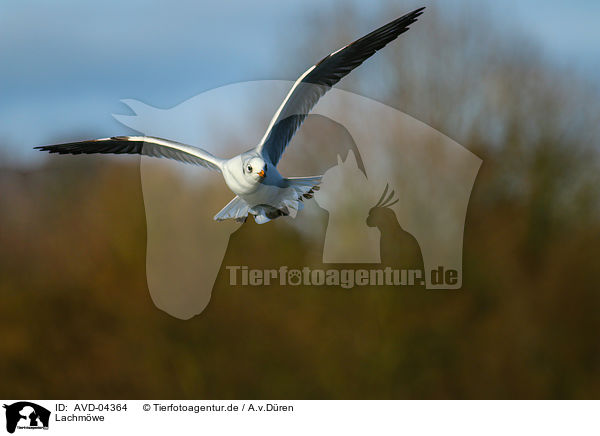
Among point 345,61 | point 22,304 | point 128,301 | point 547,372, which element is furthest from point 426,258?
point 22,304

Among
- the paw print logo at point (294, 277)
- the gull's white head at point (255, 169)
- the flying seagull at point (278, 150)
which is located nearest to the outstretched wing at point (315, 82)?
the flying seagull at point (278, 150)

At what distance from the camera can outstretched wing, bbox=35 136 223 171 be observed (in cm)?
208

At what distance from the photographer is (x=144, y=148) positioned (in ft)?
7.47

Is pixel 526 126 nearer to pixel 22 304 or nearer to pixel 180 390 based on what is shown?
pixel 180 390

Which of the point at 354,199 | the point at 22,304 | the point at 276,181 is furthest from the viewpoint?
the point at 22,304

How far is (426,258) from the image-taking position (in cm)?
425

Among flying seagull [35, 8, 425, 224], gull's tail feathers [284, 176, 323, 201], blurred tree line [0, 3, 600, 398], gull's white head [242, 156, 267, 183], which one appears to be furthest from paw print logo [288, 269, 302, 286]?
gull's white head [242, 156, 267, 183]

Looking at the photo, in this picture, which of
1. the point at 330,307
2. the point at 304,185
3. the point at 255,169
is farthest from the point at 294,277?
the point at 255,169

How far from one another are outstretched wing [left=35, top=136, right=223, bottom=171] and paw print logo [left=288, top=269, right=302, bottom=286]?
8.79 feet

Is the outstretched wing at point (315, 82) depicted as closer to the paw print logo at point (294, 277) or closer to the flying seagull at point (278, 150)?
the flying seagull at point (278, 150)

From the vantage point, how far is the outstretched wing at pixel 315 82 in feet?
6.53

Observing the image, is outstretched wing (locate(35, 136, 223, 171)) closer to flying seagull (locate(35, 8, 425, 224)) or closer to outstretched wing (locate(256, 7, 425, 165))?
flying seagull (locate(35, 8, 425, 224))

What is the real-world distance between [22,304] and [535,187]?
475 cm

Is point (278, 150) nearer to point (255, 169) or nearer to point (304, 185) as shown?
point (304, 185)
